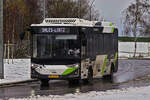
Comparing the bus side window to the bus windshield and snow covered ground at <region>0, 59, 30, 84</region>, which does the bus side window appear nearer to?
snow covered ground at <region>0, 59, 30, 84</region>

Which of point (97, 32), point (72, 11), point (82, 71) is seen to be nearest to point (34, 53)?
point (82, 71)

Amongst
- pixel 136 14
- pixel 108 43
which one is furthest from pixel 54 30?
pixel 136 14

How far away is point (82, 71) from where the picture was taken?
→ 2261cm

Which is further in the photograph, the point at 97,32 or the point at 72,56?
the point at 97,32

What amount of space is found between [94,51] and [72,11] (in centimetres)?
2897

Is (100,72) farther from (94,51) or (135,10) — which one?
(135,10)

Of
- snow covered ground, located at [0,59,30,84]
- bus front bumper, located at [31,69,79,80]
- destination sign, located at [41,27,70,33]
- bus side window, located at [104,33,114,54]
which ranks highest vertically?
destination sign, located at [41,27,70,33]

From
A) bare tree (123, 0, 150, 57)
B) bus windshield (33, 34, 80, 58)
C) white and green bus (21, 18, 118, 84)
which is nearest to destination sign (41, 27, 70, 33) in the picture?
white and green bus (21, 18, 118, 84)

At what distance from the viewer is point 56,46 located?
22.2 metres

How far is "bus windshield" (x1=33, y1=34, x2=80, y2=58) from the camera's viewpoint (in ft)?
72.7

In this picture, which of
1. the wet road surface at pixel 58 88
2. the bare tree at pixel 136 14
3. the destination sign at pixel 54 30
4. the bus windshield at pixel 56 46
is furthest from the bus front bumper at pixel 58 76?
the bare tree at pixel 136 14

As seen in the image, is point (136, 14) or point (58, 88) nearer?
point (58, 88)

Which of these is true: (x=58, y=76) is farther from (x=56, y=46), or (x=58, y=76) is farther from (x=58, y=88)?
(x=56, y=46)

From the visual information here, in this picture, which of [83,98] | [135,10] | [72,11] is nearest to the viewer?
[83,98]
